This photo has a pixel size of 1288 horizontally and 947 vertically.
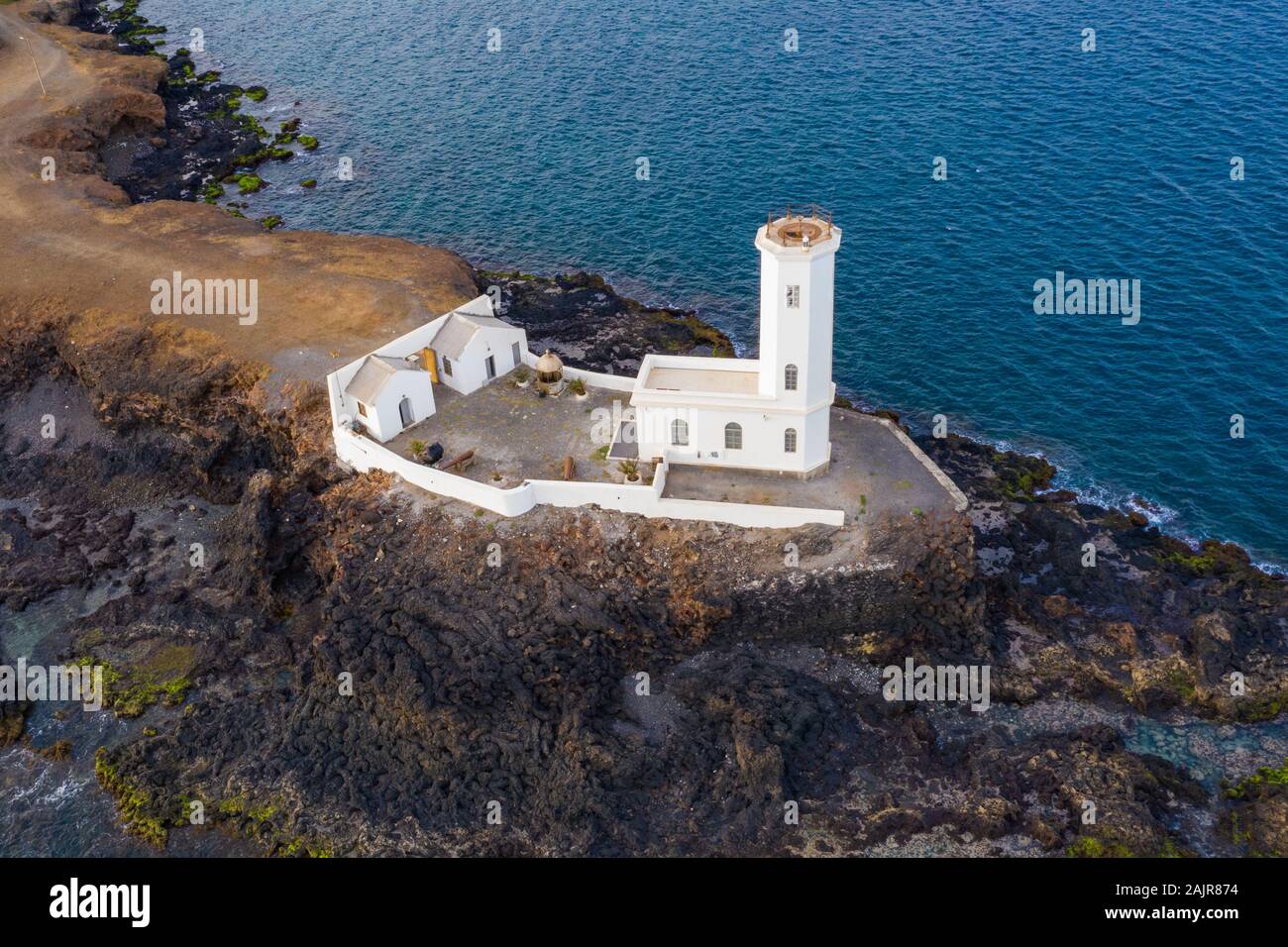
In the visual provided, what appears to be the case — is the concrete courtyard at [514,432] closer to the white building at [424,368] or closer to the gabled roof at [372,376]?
the white building at [424,368]

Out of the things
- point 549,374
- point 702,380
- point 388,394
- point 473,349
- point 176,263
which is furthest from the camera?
point 176,263

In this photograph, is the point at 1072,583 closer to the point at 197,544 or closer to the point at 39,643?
the point at 197,544

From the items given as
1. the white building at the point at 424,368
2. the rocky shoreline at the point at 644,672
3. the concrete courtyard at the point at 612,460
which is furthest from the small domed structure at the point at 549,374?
the rocky shoreline at the point at 644,672

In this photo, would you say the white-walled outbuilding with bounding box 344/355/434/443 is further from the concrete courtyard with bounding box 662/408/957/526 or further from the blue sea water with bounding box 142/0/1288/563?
the blue sea water with bounding box 142/0/1288/563

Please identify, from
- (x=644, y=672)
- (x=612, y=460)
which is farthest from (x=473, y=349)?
(x=644, y=672)

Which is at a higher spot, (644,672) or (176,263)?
(176,263)

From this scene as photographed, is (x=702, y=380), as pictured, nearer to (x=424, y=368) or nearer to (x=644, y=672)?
(x=644, y=672)

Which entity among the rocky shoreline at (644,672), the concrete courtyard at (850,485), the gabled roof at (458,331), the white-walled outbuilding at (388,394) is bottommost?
the rocky shoreline at (644,672)
